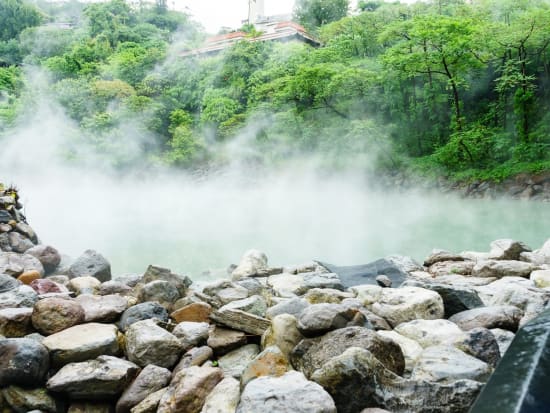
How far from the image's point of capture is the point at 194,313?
348cm

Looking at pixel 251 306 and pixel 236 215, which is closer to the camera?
pixel 251 306

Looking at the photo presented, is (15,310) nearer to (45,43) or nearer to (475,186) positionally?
(475,186)

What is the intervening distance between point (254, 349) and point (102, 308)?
1.22 meters

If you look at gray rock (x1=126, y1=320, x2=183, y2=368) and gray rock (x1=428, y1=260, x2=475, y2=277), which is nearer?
gray rock (x1=126, y1=320, x2=183, y2=368)

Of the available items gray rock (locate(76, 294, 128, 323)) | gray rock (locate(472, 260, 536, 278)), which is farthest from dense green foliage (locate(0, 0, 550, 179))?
gray rock (locate(76, 294, 128, 323))

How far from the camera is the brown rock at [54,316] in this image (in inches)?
118

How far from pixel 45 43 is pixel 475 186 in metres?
32.5

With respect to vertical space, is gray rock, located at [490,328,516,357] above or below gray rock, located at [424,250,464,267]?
above

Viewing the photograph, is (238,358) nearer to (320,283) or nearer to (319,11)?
(320,283)

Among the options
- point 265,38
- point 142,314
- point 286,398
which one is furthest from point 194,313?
point 265,38

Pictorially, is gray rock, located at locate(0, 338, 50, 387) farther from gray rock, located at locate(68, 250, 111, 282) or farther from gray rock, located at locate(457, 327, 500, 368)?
gray rock, located at locate(68, 250, 111, 282)

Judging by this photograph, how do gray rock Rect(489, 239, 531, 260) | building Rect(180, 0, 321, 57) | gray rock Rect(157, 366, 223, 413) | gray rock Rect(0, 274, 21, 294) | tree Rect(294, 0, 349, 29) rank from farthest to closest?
tree Rect(294, 0, 349, 29)
building Rect(180, 0, 321, 57)
gray rock Rect(489, 239, 531, 260)
gray rock Rect(0, 274, 21, 294)
gray rock Rect(157, 366, 223, 413)

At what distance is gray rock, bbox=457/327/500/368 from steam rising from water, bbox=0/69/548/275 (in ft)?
17.4

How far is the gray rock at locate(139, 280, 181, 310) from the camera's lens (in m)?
3.98
